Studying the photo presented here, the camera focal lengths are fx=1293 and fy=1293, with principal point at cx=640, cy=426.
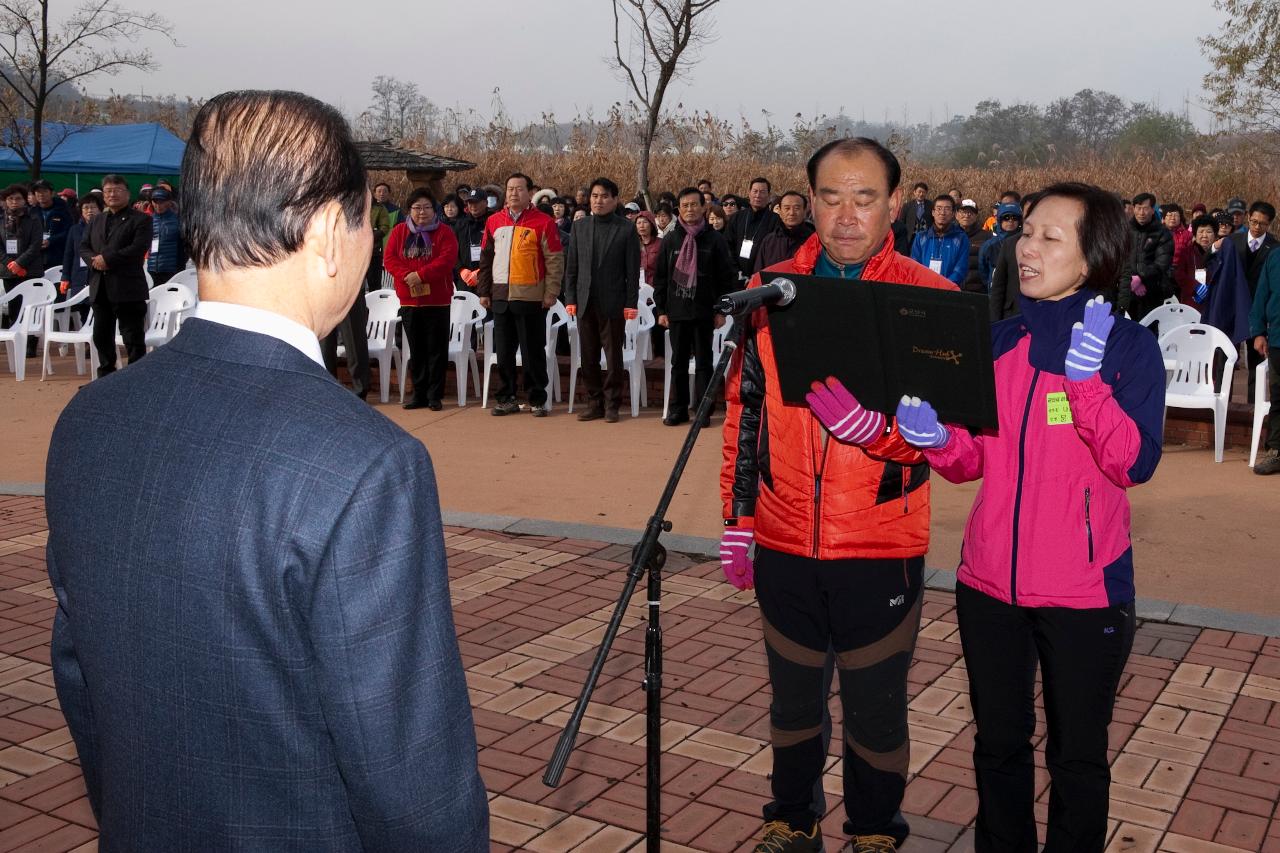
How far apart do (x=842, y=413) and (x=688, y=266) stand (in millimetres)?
8374

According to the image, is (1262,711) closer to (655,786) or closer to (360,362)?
(655,786)

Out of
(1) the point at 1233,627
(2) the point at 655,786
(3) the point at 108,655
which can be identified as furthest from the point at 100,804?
(1) the point at 1233,627

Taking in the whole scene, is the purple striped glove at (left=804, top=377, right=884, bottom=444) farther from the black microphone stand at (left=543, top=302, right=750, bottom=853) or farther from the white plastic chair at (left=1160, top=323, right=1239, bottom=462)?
the white plastic chair at (left=1160, top=323, right=1239, bottom=462)

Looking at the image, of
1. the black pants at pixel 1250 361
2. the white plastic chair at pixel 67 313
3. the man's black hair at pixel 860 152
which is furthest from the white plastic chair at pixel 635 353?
the man's black hair at pixel 860 152

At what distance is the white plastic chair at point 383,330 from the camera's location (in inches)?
509

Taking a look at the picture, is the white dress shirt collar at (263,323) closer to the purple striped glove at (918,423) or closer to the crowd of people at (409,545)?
the crowd of people at (409,545)

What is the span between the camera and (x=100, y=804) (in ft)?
5.97

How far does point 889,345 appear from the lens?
10.5 ft

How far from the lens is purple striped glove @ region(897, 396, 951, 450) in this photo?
10.4 feet

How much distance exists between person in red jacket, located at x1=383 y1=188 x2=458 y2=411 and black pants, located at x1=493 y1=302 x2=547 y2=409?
0.57 metres

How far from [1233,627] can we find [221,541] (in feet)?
18.5

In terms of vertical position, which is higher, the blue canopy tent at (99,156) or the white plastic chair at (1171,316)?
the blue canopy tent at (99,156)

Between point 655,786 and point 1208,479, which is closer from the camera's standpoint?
point 655,786

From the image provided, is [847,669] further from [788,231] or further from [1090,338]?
[788,231]
